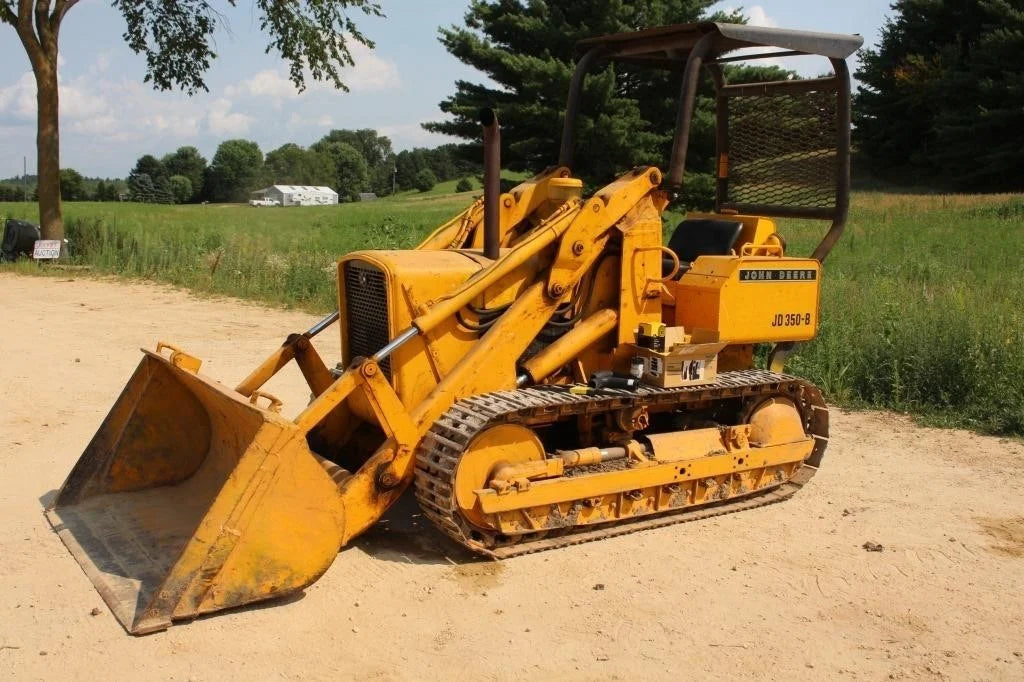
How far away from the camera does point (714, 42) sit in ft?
19.5

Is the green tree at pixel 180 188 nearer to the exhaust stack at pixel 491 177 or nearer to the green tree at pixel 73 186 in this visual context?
the green tree at pixel 73 186

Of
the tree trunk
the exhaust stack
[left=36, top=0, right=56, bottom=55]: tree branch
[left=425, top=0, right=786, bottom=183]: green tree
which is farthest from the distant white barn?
the exhaust stack

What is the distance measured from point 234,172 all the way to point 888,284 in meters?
94.9

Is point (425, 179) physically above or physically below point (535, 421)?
above

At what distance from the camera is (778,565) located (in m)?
Result: 5.27

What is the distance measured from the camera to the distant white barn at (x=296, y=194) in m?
93.0

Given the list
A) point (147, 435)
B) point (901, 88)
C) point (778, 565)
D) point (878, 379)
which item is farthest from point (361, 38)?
point (901, 88)

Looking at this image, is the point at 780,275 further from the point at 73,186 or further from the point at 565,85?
the point at 73,186

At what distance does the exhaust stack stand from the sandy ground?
1.73 meters

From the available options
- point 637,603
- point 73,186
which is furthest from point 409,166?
point 637,603

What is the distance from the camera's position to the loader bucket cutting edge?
14.4 feet

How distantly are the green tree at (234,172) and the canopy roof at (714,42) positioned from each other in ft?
289

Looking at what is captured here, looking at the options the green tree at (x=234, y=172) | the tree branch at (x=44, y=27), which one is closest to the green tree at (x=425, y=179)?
the green tree at (x=234, y=172)

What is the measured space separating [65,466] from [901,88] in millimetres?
44656
